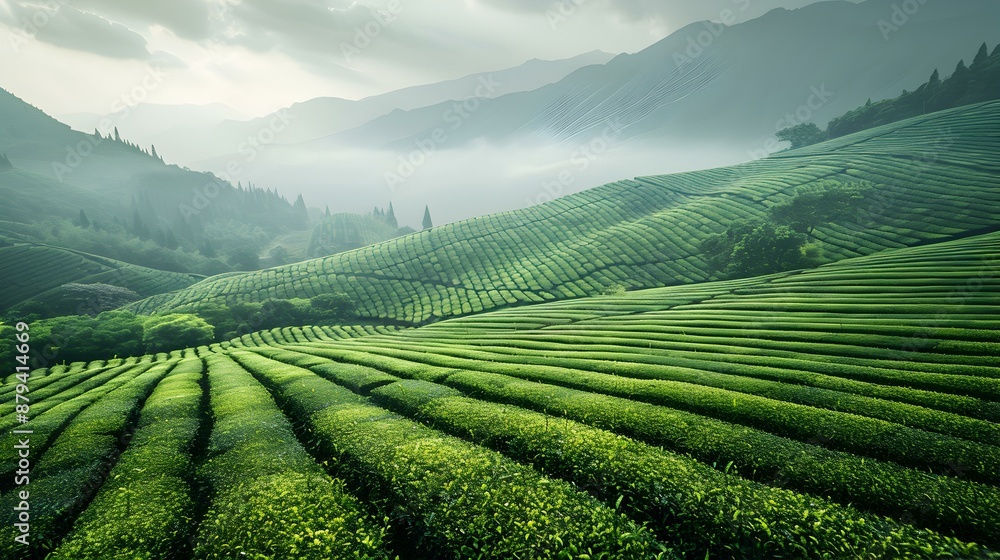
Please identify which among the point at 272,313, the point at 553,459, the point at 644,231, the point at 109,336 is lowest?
the point at 644,231

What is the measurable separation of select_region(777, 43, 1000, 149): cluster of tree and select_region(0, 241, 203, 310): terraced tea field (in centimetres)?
26097

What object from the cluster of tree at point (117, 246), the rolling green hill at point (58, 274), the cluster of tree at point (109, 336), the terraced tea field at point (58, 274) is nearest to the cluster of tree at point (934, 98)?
the cluster of tree at point (109, 336)

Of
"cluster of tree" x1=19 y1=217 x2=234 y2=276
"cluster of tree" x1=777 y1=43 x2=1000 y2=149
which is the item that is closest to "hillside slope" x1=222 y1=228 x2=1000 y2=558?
"cluster of tree" x1=777 y1=43 x2=1000 y2=149

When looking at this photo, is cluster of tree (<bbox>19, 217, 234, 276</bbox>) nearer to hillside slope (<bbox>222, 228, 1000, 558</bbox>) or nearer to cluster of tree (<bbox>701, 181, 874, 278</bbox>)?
hillside slope (<bbox>222, 228, 1000, 558</bbox>)

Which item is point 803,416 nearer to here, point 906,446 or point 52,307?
point 906,446

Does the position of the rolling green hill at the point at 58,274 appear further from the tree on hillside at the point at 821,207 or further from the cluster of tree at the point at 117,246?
the tree on hillside at the point at 821,207

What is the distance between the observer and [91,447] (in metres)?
14.5

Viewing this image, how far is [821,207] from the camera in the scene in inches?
3260

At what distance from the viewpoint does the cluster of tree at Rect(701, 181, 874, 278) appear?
230 feet


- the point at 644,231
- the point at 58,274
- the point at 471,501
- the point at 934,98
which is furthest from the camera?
the point at 934,98

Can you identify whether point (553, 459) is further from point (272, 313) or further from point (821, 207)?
point (821, 207)

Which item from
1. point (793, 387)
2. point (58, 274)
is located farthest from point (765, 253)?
point (58, 274)

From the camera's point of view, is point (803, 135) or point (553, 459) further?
point (803, 135)

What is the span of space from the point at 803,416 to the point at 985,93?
645ft
